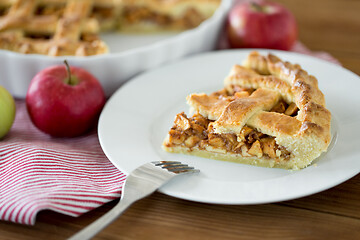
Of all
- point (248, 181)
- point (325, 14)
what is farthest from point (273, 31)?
point (248, 181)

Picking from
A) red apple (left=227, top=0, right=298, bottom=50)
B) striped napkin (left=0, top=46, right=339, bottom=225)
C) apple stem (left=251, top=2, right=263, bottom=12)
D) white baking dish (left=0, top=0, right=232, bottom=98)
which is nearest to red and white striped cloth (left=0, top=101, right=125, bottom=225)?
striped napkin (left=0, top=46, right=339, bottom=225)

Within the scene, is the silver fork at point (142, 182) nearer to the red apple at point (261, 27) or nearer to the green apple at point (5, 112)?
the green apple at point (5, 112)

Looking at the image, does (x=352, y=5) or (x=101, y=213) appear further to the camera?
(x=352, y=5)

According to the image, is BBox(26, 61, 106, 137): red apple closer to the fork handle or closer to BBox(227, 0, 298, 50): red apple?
the fork handle

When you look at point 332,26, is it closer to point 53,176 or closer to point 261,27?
point 261,27

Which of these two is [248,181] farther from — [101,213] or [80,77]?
[80,77]

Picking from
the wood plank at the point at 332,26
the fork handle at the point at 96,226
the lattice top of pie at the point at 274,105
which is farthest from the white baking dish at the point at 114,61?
the fork handle at the point at 96,226
